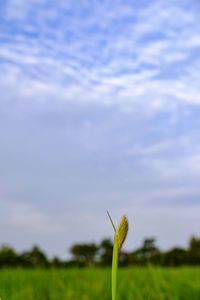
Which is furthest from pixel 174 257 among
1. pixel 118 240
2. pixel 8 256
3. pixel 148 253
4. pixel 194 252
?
pixel 118 240

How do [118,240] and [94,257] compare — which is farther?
[94,257]

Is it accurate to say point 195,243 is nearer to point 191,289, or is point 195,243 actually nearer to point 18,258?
point 18,258

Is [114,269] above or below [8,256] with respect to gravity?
below

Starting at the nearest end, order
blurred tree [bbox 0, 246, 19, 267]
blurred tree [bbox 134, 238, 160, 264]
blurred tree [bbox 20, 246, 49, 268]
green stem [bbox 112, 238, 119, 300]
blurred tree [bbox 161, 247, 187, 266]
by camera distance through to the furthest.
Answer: green stem [bbox 112, 238, 119, 300]
blurred tree [bbox 134, 238, 160, 264]
blurred tree [bbox 20, 246, 49, 268]
blurred tree [bbox 0, 246, 19, 267]
blurred tree [bbox 161, 247, 187, 266]

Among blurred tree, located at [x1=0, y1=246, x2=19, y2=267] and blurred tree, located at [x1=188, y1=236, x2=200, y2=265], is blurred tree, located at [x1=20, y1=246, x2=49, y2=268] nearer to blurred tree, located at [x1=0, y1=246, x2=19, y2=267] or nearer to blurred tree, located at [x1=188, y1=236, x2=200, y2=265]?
blurred tree, located at [x1=0, y1=246, x2=19, y2=267]

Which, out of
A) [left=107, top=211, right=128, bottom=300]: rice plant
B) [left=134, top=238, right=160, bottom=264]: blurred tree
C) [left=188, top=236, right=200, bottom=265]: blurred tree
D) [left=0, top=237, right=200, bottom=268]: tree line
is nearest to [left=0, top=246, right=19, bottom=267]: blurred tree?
[left=0, top=237, right=200, bottom=268]: tree line

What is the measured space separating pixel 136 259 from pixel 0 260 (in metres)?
2.80

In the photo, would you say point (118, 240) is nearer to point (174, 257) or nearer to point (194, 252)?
point (174, 257)

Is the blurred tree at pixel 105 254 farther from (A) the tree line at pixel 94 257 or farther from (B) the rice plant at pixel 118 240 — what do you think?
(B) the rice plant at pixel 118 240

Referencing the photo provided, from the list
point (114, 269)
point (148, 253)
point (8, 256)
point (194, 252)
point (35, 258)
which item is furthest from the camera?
point (194, 252)

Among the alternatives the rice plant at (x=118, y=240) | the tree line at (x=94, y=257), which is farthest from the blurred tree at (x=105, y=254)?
the rice plant at (x=118, y=240)

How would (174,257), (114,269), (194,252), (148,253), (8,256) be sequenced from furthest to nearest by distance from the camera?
(194,252) → (174,257) → (8,256) → (148,253) → (114,269)

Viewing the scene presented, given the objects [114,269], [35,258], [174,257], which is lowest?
[114,269]

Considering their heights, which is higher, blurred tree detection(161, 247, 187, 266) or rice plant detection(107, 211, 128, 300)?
blurred tree detection(161, 247, 187, 266)
